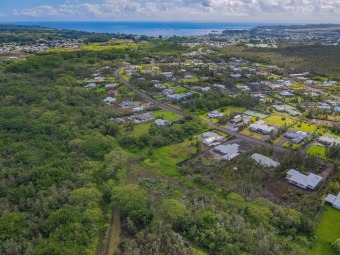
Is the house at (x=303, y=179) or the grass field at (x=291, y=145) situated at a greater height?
the grass field at (x=291, y=145)

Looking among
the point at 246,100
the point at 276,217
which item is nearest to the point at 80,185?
the point at 276,217

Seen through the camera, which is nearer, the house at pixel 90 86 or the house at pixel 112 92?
the house at pixel 112 92

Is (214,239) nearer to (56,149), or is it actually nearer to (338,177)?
(338,177)

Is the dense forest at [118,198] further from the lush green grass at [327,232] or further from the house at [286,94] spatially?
the house at [286,94]

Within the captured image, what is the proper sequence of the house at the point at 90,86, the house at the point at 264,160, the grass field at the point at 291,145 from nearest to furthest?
the house at the point at 264,160, the grass field at the point at 291,145, the house at the point at 90,86

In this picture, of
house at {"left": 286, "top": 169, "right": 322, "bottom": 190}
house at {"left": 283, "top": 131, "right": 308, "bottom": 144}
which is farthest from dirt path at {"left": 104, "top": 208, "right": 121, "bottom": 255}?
house at {"left": 283, "top": 131, "right": 308, "bottom": 144}

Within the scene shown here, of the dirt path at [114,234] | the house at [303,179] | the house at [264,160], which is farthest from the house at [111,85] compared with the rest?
the house at [303,179]

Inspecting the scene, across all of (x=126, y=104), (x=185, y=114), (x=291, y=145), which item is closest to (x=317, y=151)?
(x=291, y=145)
